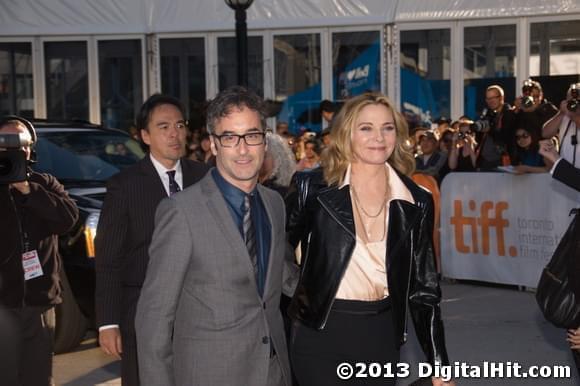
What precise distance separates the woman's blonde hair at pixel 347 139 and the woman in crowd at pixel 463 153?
27.1 ft

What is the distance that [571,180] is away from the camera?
5305 millimetres

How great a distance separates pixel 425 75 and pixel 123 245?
16553mm

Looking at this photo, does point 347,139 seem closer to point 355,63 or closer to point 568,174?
point 568,174

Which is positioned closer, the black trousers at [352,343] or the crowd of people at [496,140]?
the black trousers at [352,343]

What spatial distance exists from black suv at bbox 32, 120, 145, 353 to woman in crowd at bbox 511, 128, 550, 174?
463 centimetres

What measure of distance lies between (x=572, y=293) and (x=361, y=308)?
128cm

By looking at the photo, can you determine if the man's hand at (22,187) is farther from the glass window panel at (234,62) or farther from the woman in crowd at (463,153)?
the glass window panel at (234,62)

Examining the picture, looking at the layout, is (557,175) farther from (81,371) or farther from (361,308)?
(81,371)

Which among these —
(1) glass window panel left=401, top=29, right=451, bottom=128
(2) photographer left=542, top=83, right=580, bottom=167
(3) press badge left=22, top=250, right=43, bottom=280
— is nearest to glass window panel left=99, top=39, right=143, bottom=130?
(1) glass window panel left=401, top=29, right=451, bottom=128

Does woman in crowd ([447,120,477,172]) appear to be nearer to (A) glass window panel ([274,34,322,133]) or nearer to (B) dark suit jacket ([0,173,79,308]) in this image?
(B) dark suit jacket ([0,173,79,308])

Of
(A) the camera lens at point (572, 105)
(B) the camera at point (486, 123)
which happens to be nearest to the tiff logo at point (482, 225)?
(B) the camera at point (486, 123)

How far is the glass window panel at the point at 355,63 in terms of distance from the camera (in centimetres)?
2098

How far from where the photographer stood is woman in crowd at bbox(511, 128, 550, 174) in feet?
37.7

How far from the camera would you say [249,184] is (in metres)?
3.80
